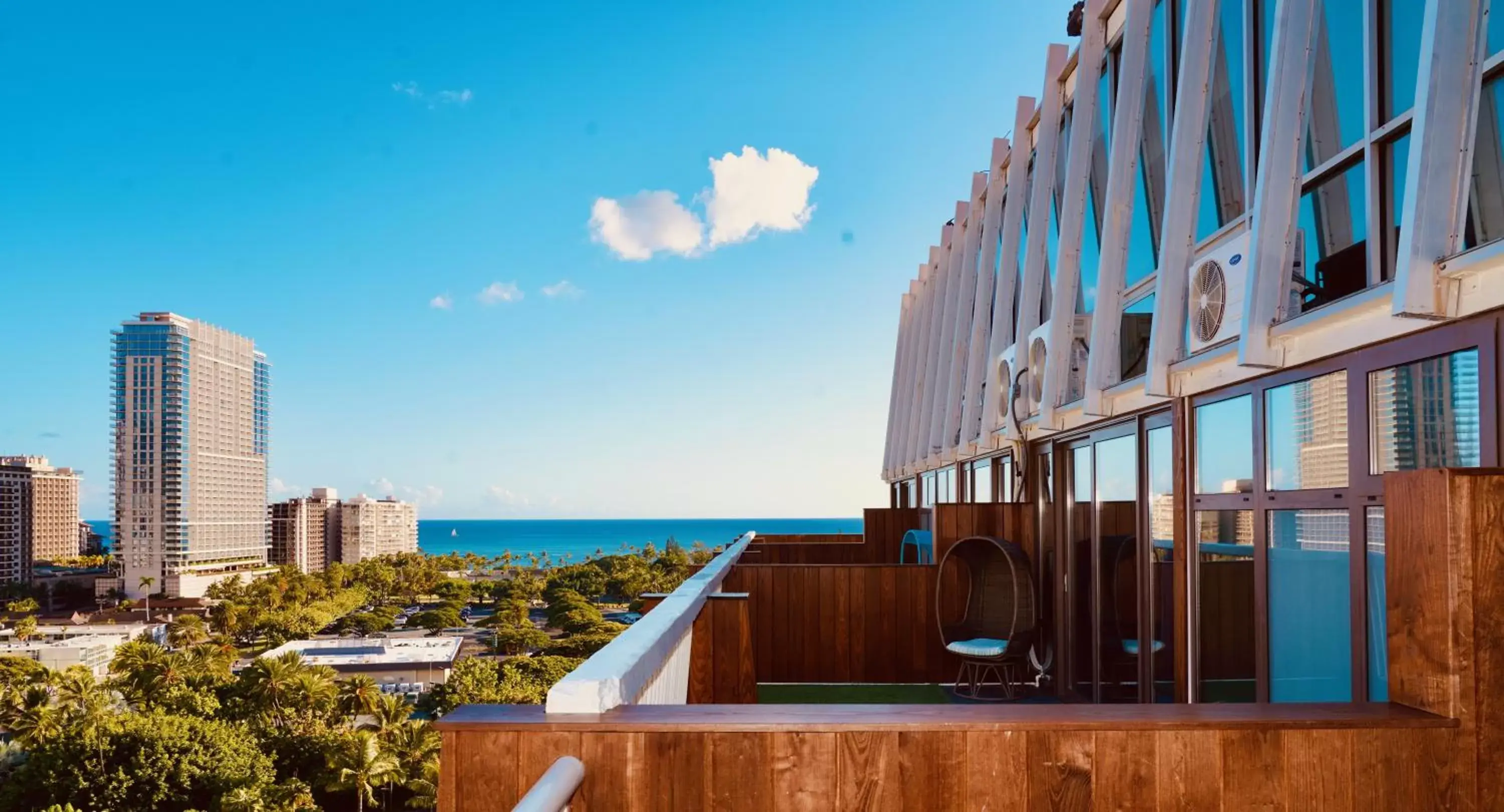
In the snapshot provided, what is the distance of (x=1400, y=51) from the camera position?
346cm

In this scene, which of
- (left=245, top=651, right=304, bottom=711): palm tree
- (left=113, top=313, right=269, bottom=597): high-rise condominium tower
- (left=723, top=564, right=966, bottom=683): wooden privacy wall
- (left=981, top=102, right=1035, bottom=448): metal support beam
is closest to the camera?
(left=723, top=564, right=966, bottom=683): wooden privacy wall

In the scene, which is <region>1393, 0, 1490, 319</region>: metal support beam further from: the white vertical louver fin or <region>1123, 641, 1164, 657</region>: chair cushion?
the white vertical louver fin

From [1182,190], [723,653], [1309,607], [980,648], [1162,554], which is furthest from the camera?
[980,648]

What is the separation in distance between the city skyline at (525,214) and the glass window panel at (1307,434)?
5621mm

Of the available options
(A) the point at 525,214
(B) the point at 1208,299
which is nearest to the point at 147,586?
(A) the point at 525,214

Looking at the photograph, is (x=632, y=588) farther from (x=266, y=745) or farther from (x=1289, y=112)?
(x=1289, y=112)

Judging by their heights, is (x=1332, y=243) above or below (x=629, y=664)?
above

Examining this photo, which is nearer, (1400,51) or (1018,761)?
(1018,761)

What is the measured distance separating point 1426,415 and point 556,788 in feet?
9.76

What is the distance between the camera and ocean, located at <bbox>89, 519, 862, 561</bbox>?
429ft

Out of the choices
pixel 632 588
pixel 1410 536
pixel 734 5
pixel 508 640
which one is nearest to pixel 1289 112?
pixel 1410 536

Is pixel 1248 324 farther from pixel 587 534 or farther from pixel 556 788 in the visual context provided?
pixel 587 534

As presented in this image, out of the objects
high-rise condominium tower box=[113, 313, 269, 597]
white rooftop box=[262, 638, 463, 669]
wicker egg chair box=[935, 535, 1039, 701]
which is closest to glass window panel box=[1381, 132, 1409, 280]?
wicker egg chair box=[935, 535, 1039, 701]

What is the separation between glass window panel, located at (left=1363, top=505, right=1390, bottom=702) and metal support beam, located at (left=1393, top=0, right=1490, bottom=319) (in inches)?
30.9
